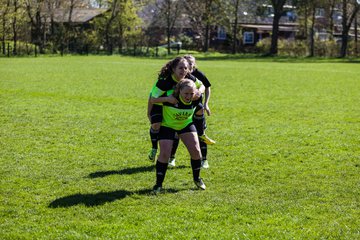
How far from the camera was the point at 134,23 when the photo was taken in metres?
70.1

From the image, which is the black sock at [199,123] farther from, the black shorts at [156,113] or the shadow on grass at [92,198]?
the shadow on grass at [92,198]

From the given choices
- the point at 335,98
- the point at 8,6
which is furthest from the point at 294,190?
the point at 8,6

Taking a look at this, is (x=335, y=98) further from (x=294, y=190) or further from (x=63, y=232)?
(x=63, y=232)

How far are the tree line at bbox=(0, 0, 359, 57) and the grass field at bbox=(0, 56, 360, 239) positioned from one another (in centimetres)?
4238

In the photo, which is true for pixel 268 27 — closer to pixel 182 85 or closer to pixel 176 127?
pixel 176 127

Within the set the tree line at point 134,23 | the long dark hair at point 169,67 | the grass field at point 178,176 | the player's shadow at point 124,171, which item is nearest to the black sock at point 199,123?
the grass field at point 178,176

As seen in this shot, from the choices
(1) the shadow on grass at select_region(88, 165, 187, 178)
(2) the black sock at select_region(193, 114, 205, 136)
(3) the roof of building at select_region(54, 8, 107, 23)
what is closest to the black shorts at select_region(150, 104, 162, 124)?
(1) the shadow on grass at select_region(88, 165, 187, 178)

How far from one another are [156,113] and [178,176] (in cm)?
136

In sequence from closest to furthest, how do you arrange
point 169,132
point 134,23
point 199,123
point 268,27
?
point 169,132 → point 199,123 → point 134,23 → point 268,27

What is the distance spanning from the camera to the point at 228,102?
19125 millimetres

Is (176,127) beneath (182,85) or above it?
beneath

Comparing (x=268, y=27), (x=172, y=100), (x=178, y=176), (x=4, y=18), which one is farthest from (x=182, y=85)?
(x=268, y=27)

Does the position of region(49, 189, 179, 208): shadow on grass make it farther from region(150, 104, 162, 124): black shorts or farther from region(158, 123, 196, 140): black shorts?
region(150, 104, 162, 124): black shorts

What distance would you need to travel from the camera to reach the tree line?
61219 mm
